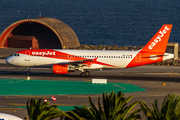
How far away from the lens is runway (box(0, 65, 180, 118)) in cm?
2988

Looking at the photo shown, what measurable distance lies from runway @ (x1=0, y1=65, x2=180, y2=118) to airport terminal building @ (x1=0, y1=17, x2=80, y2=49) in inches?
1073

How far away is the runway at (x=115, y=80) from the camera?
29.9m

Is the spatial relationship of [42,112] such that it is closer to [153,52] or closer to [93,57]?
[93,57]

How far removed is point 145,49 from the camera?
152 feet

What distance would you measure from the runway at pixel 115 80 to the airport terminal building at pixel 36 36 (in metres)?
27.3

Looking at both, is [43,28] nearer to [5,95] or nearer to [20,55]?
[20,55]

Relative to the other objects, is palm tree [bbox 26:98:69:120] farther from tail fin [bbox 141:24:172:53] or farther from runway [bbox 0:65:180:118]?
tail fin [bbox 141:24:172:53]

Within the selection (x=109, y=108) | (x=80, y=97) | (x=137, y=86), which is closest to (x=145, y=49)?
(x=137, y=86)

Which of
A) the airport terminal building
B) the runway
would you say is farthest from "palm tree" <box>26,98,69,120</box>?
the airport terminal building

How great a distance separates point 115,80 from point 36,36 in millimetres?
46507

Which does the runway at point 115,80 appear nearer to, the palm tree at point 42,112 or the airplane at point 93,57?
the airplane at point 93,57

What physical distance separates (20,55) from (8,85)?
810cm

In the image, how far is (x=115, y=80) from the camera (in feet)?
142

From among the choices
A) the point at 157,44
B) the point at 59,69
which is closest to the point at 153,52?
the point at 157,44
